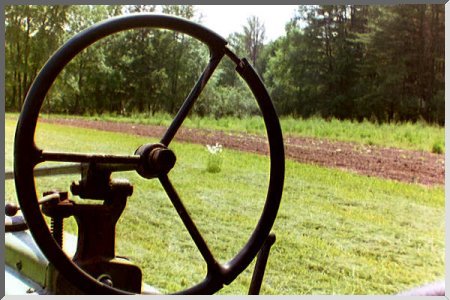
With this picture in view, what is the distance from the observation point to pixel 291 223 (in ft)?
7.38

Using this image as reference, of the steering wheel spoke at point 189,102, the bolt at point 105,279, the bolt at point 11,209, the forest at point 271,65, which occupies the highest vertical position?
the forest at point 271,65

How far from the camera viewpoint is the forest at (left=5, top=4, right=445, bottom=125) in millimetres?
1960

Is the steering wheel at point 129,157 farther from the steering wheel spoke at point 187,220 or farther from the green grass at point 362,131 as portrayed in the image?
the green grass at point 362,131

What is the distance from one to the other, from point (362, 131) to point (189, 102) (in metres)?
1.62

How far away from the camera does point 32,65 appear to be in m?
1.98

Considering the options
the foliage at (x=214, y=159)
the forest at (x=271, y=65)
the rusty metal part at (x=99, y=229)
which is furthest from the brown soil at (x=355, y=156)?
the rusty metal part at (x=99, y=229)

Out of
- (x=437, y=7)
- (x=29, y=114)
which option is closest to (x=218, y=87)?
(x=437, y=7)

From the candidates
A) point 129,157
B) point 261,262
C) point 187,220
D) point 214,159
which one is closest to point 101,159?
point 129,157

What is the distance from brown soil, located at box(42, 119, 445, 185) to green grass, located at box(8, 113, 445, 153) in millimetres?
36

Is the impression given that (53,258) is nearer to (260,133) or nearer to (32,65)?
(32,65)

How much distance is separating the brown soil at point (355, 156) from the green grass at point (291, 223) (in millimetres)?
38

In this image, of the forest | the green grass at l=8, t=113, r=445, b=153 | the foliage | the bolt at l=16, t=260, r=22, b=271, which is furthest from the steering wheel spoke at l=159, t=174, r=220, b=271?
the foliage

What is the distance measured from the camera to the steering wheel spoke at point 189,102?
841 millimetres

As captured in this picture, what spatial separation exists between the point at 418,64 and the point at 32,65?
1425 mm
